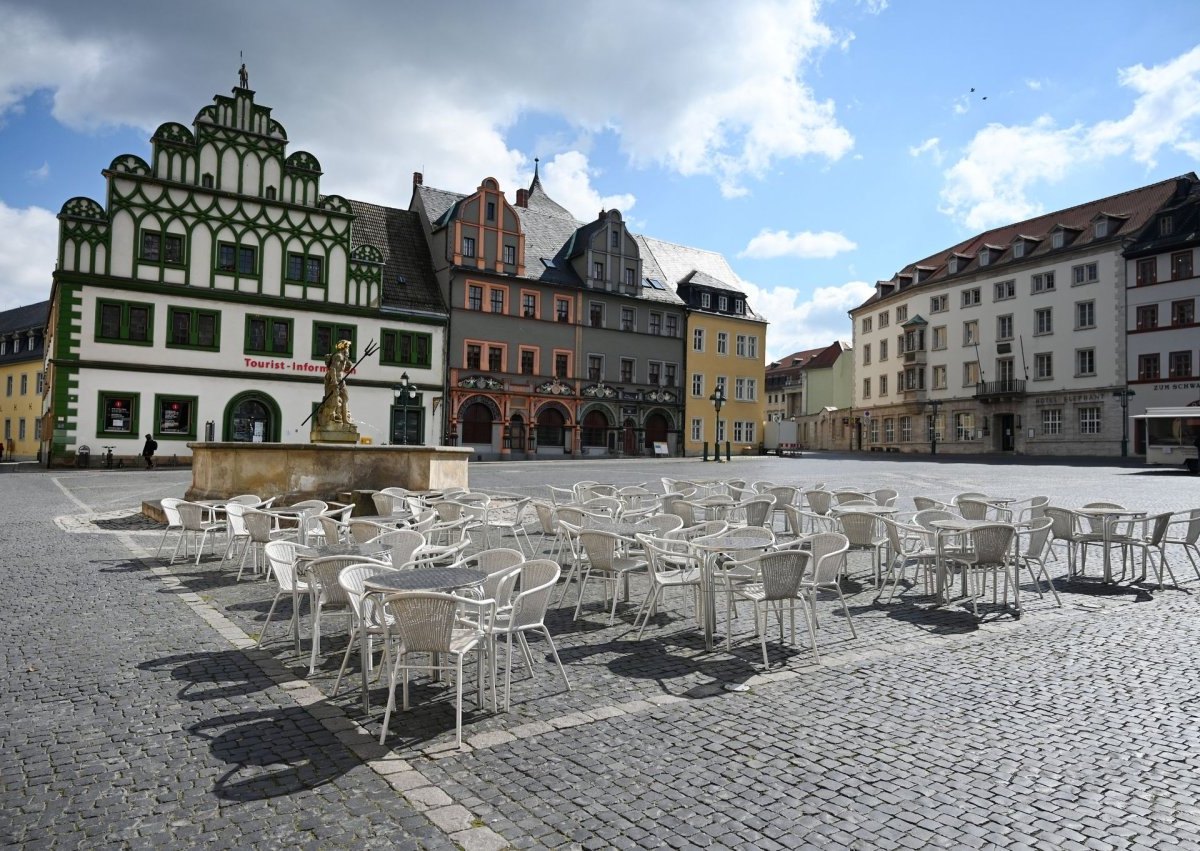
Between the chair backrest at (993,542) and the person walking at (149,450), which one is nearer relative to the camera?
the chair backrest at (993,542)

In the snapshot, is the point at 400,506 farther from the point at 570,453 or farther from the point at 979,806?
the point at 570,453

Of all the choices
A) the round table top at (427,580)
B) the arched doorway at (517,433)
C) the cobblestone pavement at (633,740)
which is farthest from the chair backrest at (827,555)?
the arched doorway at (517,433)

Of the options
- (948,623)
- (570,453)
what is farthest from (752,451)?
(948,623)

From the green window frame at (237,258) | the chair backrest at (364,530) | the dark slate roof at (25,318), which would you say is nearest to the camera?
the chair backrest at (364,530)

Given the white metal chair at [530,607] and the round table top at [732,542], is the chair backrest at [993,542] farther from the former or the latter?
the white metal chair at [530,607]

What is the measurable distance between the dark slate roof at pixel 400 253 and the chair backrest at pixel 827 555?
1414 inches

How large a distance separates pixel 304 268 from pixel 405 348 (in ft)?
19.5

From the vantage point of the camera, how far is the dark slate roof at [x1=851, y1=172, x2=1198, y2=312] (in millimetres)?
47656

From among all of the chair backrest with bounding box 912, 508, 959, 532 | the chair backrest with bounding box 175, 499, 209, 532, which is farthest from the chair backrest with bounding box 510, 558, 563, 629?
the chair backrest with bounding box 175, 499, 209, 532

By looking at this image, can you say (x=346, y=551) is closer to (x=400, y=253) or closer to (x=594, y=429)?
(x=400, y=253)

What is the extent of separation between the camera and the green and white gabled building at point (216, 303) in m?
32.4

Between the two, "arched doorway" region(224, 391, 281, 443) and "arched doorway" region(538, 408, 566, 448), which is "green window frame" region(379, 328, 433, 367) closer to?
"arched doorway" region(224, 391, 281, 443)

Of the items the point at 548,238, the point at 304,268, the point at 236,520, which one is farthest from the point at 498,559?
the point at 548,238

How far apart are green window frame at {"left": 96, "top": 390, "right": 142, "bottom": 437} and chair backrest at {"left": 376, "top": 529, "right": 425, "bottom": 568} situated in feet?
101
